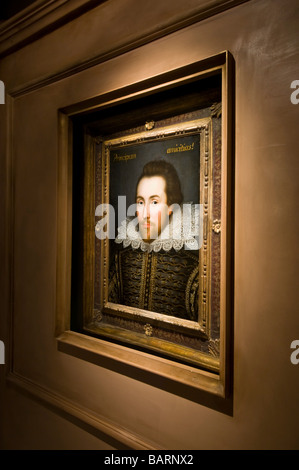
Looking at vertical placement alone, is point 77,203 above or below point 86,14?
below

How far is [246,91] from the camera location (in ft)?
2.43

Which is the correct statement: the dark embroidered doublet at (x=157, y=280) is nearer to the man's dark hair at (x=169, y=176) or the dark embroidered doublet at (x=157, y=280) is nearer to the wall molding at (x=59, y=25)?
the man's dark hair at (x=169, y=176)

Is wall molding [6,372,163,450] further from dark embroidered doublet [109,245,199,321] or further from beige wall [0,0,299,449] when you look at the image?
dark embroidered doublet [109,245,199,321]

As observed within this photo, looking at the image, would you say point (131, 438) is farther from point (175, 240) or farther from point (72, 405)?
point (175, 240)

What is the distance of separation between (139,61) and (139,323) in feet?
2.86

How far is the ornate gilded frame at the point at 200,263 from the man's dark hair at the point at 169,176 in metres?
0.08

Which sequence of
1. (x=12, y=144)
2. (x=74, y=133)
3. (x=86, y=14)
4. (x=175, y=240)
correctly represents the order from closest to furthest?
1. (x=175, y=240)
2. (x=86, y=14)
3. (x=74, y=133)
4. (x=12, y=144)

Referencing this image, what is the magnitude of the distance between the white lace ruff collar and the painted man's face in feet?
0.07

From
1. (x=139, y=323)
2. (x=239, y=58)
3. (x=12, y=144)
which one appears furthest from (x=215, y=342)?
(x=12, y=144)

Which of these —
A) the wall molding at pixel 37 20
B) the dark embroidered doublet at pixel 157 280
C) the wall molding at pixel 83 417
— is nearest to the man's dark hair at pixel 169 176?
the dark embroidered doublet at pixel 157 280

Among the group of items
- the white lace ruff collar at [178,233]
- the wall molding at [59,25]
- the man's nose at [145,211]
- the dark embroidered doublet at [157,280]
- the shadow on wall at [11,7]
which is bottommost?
the dark embroidered doublet at [157,280]

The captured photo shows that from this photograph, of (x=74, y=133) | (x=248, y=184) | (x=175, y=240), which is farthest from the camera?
(x=74, y=133)

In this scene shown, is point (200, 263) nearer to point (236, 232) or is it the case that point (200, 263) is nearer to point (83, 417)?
point (236, 232)

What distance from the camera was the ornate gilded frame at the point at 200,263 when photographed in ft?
2.50
